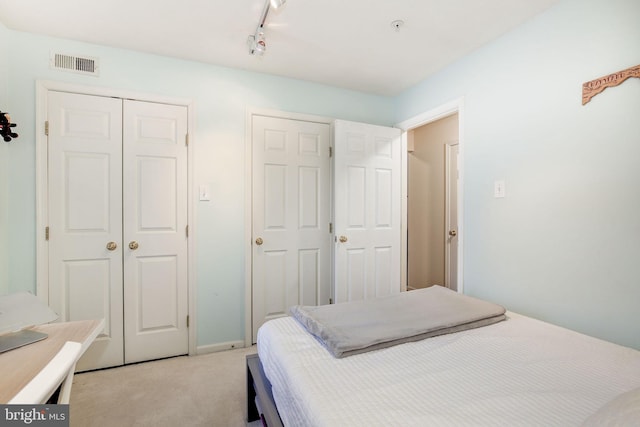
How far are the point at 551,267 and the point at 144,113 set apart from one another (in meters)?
3.01

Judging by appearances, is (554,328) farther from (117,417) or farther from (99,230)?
(99,230)

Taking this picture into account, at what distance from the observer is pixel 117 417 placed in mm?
1688

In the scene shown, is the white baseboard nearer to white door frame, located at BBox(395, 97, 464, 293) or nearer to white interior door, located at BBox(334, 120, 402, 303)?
white interior door, located at BBox(334, 120, 402, 303)

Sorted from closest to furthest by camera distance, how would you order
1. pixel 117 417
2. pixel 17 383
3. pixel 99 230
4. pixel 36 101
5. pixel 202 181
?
pixel 17 383, pixel 117 417, pixel 36 101, pixel 99 230, pixel 202 181

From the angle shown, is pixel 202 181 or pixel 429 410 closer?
pixel 429 410

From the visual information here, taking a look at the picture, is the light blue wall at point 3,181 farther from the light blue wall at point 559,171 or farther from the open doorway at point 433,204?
the open doorway at point 433,204

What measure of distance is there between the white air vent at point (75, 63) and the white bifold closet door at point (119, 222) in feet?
0.60

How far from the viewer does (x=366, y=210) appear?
9.43 ft

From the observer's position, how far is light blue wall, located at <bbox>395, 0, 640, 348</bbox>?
148cm

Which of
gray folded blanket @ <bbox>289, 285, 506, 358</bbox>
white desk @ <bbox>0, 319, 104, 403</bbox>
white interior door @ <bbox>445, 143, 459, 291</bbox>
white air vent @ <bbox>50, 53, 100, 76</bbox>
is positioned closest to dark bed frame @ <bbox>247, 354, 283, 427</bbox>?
gray folded blanket @ <bbox>289, 285, 506, 358</bbox>

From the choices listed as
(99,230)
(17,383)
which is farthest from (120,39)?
(17,383)

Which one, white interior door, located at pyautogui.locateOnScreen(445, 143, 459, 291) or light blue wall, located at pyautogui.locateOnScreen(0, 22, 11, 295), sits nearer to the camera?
light blue wall, located at pyautogui.locateOnScreen(0, 22, 11, 295)

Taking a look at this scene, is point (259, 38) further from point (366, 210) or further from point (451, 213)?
point (451, 213)

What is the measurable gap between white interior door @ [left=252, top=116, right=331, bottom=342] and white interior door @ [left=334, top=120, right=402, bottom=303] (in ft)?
0.60
